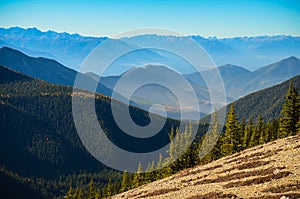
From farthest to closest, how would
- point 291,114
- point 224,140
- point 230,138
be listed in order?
point 224,140 < point 230,138 < point 291,114

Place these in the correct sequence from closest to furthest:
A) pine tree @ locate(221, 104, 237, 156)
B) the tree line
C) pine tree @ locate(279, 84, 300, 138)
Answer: pine tree @ locate(279, 84, 300, 138), the tree line, pine tree @ locate(221, 104, 237, 156)

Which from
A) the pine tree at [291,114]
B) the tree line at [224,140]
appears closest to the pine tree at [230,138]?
the tree line at [224,140]

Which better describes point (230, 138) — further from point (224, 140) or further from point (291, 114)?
point (291, 114)

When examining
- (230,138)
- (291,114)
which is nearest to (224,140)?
→ (230,138)

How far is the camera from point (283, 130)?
234 feet

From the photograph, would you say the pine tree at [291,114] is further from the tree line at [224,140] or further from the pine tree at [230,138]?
the pine tree at [230,138]

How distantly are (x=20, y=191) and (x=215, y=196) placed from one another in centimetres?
17694

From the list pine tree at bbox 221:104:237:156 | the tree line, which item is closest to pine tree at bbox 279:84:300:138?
the tree line

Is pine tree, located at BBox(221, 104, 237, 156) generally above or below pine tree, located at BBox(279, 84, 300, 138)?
below

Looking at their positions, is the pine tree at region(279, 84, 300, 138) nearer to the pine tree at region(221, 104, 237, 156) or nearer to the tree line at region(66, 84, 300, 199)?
the tree line at region(66, 84, 300, 199)

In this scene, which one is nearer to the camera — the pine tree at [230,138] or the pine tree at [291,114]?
the pine tree at [291,114]

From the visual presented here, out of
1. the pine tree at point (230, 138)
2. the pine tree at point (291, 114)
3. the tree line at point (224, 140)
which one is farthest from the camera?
the pine tree at point (230, 138)

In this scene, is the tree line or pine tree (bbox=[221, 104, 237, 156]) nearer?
the tree line

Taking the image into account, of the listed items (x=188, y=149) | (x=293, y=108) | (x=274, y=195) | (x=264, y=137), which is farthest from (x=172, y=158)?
(x=274, y=195)
